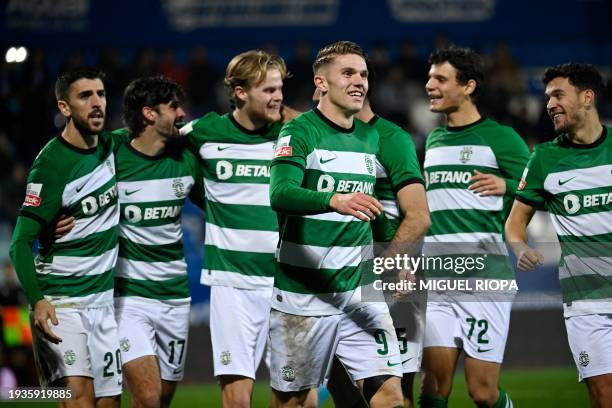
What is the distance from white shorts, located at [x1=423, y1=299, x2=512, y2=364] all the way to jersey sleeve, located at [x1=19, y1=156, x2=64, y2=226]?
9.09 feet

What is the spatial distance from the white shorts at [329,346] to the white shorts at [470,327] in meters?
1.43

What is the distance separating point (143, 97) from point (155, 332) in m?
1.73

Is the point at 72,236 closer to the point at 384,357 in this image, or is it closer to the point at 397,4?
the point at 384,357

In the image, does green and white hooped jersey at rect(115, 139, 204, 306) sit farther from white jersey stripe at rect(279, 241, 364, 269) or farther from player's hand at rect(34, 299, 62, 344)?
white jersey stripe at rect(279, 241, 364, 269)

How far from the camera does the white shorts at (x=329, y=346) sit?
5.92 meters

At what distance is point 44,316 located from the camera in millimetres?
6195

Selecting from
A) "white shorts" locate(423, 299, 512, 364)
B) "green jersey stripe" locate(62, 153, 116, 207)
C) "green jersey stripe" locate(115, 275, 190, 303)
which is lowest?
"white shorts" locate(423, 299, 512, 364)

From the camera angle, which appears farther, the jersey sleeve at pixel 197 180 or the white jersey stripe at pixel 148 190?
the jersey sleeve at pixel 197 180

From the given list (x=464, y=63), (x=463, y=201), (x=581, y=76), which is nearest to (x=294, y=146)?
(x=463, y=201)

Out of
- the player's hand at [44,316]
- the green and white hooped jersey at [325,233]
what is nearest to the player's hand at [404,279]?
the green and white hooped jersey at [325,233]

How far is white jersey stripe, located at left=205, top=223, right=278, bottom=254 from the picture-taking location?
→ 7.04m

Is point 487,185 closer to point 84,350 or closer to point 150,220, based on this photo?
point 150,220

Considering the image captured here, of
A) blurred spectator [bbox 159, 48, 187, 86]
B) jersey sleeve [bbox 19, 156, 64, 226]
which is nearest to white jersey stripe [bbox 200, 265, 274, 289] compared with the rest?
jersey sleeve [bbox 19, 156, 64, 226]

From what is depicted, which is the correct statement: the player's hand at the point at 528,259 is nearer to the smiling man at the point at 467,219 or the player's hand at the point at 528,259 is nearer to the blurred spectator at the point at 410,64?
the smiling man at the point at 467,219
